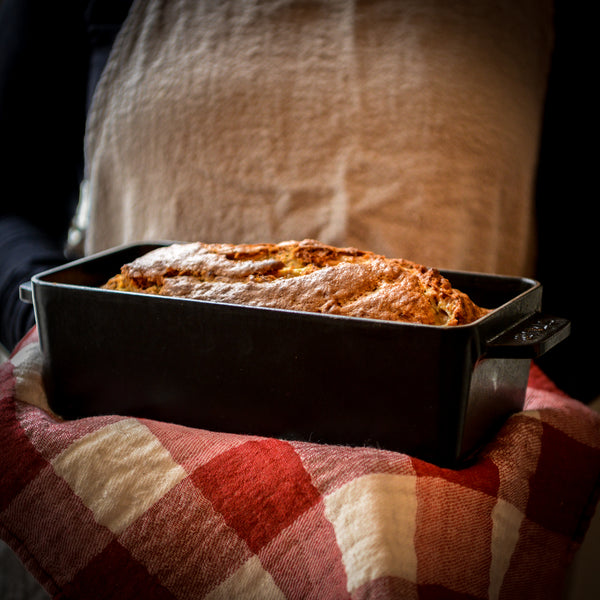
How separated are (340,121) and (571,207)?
A: 31 centimetres

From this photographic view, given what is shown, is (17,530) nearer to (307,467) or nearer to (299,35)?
(307,467)

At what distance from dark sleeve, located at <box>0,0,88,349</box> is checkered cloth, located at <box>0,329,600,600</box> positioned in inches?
16.0

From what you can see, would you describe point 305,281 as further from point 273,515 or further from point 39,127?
point 39,127

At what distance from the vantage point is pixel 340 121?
78cm

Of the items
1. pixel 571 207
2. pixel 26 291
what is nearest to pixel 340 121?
pixel 571 207

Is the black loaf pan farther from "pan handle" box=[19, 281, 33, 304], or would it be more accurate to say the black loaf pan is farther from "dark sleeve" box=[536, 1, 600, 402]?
"dark sleeve" box=[536, 1, 600, 402]

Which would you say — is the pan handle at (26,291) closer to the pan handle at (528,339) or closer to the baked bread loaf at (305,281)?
the baked bread loaf at (305,281)

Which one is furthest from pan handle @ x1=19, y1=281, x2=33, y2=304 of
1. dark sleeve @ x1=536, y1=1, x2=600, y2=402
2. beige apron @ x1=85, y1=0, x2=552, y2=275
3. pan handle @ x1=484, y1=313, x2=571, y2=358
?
dark sleeve @ x1=536, y1=1, x2=600, y2=402

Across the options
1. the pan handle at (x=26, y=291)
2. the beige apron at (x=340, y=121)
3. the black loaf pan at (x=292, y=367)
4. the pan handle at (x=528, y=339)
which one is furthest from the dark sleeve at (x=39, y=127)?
the pan handle at (x=528, y=339)

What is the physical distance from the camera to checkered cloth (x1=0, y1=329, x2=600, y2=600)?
1.40 feet

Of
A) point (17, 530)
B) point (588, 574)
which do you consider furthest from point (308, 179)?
point (588, 574)

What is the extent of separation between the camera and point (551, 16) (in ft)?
2.53

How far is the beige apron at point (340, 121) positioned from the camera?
2.50ft

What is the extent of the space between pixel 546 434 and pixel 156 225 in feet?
1.80
